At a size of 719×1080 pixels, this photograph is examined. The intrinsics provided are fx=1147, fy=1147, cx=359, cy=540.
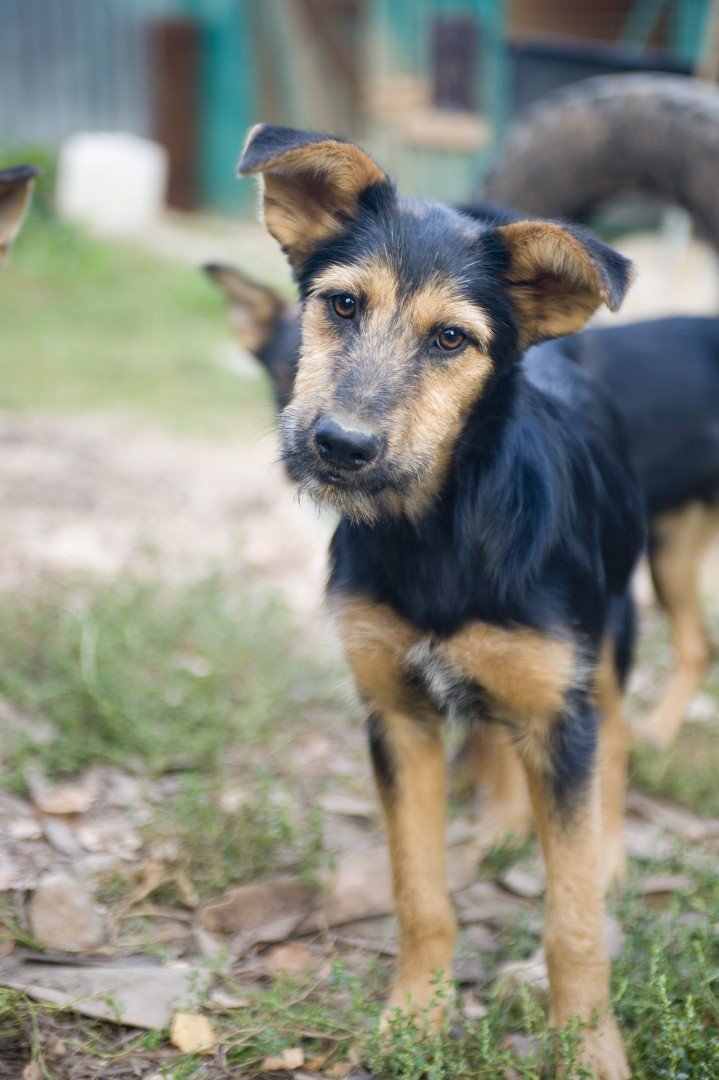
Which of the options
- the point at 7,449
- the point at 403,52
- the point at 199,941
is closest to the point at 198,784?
the point at 199,941

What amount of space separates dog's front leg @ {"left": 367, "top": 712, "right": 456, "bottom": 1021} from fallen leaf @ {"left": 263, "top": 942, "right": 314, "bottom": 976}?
33 centimetres

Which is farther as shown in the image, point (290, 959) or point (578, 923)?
point (290, 959)

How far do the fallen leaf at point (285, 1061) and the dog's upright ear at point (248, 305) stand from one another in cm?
399

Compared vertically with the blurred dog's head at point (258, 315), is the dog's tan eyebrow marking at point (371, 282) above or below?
above

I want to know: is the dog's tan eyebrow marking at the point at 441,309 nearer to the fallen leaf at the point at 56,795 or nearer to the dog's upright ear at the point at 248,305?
the fallen leaf at the point at 56,795

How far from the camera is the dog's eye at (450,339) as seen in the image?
9.71 feet

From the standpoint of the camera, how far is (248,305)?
20.0ft

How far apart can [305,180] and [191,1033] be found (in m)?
2.28

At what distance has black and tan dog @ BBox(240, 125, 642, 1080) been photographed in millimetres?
2895

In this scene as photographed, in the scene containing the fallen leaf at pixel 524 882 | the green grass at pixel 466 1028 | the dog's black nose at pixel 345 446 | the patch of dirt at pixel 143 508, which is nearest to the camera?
the dog's black nose at pixel 345 446

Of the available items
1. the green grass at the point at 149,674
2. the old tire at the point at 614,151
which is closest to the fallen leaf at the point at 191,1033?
the green grass at the point at 149,674

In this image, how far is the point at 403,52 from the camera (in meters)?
13.8

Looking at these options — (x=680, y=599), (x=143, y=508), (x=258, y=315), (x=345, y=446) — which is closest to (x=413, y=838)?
(x=345, y=446)

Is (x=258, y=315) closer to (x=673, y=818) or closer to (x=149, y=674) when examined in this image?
(x=149, y=674)
